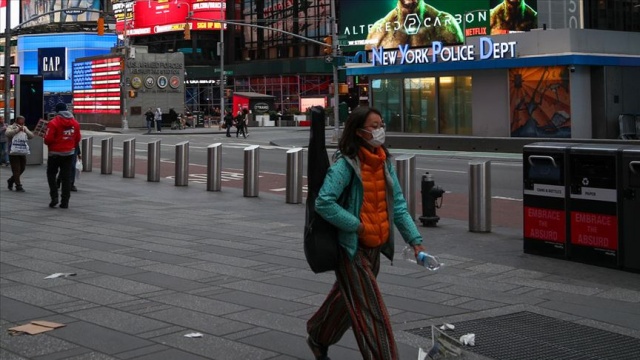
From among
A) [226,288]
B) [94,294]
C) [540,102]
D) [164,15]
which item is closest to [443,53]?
[540,102]

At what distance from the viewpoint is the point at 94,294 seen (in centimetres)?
777

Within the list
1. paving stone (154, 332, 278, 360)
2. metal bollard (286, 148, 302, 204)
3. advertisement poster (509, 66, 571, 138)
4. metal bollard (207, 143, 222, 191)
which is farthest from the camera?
advertisement poster (509, 66, 571, 138)

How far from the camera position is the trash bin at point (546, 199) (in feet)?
30.5

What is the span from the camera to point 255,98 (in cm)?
6919

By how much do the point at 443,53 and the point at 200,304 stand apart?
103 feet

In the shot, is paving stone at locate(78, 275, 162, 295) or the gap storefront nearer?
paving stone at locate(78, 275, 162, 295)

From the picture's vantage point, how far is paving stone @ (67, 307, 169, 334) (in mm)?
6520

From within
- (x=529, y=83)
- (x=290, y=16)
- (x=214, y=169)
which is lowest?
(x=214, y=169)

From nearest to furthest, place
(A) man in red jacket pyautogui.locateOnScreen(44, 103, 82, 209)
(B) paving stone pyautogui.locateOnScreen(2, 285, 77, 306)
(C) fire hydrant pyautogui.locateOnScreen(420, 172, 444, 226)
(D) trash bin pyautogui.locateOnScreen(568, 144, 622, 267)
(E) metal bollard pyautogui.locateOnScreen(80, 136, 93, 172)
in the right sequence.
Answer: (B) paving stone pyautogui.locateOnScreen(2, 285, 77, 306)
(D) trash bin pyautogui.locateOnScreen(568, 144, 622, 267)
(C) fire hydrant pyautogui.locateOnScreen(420, 172, 444, 226)
(A) man in red jacket pyautogui.locateOnScreen(44, 103, 82, 209)
(E) metal bollard pyautogui.locateOnScreen(80, 136, 93, 172)

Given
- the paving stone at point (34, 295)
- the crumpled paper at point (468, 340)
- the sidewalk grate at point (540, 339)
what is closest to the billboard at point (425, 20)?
the paving stone at point (34, 295)

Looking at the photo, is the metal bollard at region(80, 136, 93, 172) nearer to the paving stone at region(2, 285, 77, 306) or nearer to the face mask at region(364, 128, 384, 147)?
the paving stone at region(2, 285, 77, 306)

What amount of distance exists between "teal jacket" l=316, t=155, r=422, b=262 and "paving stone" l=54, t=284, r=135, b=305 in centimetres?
337

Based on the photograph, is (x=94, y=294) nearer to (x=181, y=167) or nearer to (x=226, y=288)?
(x=226, y=288)

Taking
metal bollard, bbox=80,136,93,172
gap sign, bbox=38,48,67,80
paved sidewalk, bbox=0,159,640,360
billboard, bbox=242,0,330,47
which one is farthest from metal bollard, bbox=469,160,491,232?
gap sign, bbox=38,48,67,80
